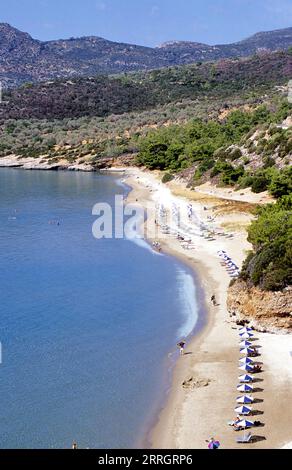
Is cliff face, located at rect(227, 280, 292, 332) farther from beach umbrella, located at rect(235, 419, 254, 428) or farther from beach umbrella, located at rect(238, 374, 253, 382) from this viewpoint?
beach umbrella, located at rect(235, 419, 254, 428)

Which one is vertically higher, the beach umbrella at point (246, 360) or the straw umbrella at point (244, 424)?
the beach umbrella at point (246, 360)

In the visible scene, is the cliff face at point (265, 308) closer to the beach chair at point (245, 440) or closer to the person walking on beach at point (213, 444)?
the beach chair at point (245, 440)

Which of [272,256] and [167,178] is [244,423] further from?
[167,178]

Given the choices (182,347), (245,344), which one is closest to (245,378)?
(245,344)

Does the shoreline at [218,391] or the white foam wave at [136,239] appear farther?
the white foam wave at [136,239]

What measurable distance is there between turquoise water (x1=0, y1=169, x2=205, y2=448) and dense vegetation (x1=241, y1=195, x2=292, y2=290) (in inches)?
163

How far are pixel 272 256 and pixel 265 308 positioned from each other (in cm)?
250

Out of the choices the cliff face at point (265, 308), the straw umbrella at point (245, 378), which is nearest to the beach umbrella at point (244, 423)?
the straw umbrella at point (245, 378)

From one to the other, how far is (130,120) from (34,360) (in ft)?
369

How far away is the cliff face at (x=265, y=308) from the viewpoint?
26672 millimetres

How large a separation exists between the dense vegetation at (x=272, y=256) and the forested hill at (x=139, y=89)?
111 metres

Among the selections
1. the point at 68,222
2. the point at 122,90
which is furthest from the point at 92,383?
the point at 122,90

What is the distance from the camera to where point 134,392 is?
910 inches

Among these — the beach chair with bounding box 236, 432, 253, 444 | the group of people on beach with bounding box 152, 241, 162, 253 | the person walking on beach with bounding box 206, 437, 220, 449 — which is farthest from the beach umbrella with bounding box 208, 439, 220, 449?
the group of people on beach with bounding box 152, 241, 162, 253
